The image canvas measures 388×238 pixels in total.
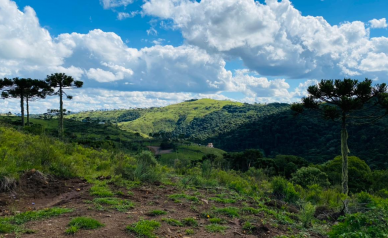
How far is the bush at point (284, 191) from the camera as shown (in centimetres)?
1077

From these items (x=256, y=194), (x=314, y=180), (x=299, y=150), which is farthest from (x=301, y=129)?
(x=256, y=194)

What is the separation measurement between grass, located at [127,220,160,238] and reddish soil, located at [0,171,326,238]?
15 cm

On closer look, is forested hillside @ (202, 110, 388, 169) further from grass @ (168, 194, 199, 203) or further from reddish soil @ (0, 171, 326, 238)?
reddish soil @ (0, 171, 326, 238)

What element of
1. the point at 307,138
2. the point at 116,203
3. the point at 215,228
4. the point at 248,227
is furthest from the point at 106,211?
the point at 307,138

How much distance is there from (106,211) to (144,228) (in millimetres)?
1899

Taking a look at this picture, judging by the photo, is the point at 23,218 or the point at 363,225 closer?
the point at 363,225

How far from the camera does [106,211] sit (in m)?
6.94

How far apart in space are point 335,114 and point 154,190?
40.6 feet

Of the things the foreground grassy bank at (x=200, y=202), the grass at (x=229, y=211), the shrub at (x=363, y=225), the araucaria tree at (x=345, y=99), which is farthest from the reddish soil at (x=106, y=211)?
the araucaria tree at (x=345, y=99)

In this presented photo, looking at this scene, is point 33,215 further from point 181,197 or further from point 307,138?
point 307,138

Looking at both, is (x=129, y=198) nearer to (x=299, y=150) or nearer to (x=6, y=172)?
(x=6, y=172)

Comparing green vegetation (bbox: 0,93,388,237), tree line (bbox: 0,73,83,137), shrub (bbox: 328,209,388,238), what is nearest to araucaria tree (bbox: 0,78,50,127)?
tree line (bbox: 0,73,83,137)

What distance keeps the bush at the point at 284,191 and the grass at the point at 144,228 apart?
23.2ft

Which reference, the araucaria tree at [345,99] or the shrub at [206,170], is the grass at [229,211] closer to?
the shrub at [206,170]
